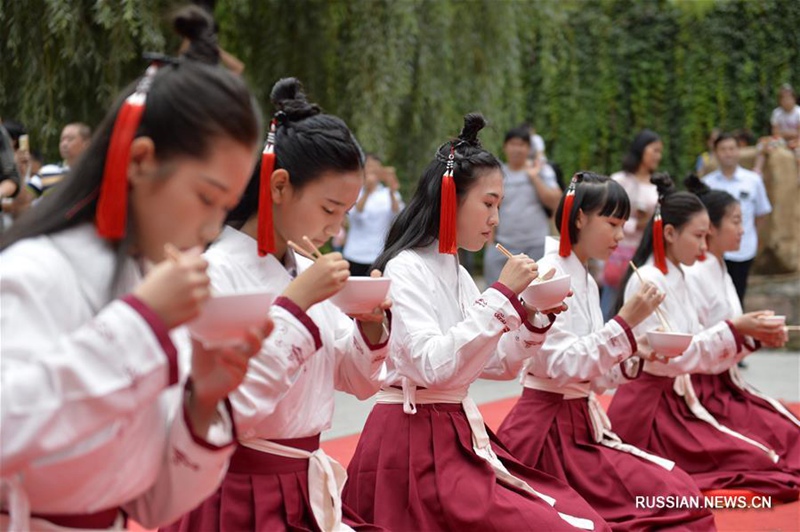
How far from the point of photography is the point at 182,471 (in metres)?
1.54

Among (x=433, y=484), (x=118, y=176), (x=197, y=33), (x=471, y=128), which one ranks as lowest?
(x=433, y=484)

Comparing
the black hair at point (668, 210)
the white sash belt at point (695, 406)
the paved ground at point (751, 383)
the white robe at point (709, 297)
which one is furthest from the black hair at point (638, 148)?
the white sash belt at point (695, 406)

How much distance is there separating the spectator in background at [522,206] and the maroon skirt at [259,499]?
4.63m

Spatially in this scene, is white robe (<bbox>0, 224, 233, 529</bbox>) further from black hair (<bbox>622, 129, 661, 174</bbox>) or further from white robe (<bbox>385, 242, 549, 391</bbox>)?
black hair (<bbox>622, 129, 661, 174</bbox>)

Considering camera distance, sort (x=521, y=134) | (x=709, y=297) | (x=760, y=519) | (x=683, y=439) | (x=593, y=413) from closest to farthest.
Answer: (x=593, y=413), (x=760, y=519), (x=683, y=439), (x=709, y=297), (x=521, y=134)

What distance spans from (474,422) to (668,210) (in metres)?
1.86

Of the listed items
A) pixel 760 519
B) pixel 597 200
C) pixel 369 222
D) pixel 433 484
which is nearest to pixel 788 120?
pixel 369 222

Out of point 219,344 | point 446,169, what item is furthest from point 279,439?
point 446,169

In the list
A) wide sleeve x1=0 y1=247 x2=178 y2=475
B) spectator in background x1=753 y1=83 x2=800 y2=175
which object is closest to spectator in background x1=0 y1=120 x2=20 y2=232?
A: wide sleeve x1=0 y1=247 x2=178 y2=475

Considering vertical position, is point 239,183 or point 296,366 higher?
point 239,183

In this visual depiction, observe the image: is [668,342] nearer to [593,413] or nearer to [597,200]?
[593,413]

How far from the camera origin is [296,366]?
6.45 feet

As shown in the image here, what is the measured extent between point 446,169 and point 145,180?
1.46 m

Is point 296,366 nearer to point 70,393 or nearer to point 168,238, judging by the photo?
point 168,238
